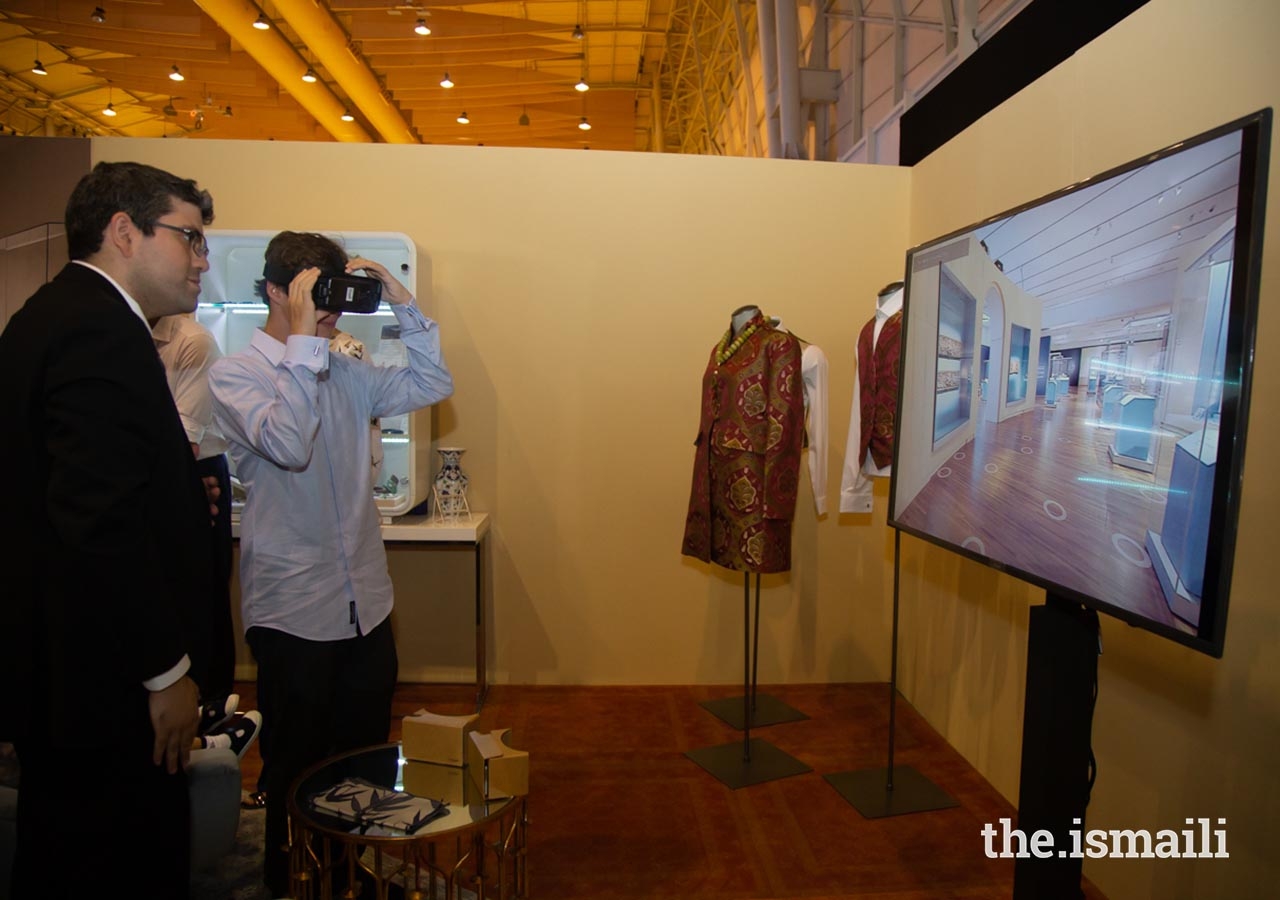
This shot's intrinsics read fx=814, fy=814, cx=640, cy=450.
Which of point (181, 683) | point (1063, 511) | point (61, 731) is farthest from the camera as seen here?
point (1063, 511)

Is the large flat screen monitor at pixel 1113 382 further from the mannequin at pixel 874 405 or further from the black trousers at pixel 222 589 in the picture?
the black trousers at pixel 222 589

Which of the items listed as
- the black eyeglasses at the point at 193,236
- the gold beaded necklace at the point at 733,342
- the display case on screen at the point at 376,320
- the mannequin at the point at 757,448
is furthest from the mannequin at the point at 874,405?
the black eyeglasses at the point at 193,236

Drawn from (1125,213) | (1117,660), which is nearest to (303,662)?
(1125,213)

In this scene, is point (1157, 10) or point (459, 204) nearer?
point (1157, 10)

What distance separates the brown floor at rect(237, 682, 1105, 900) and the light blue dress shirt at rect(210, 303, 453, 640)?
107cm

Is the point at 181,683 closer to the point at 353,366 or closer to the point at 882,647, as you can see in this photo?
the point at 353,366

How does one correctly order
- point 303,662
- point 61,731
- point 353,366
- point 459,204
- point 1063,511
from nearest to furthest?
point 61,731, point 1063,511, point 303,662, point 353,366, point 459,204

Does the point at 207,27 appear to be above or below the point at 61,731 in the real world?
above

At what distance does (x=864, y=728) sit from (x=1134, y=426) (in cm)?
242

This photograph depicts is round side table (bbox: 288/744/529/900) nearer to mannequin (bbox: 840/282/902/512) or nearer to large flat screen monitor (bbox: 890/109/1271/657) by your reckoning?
large flat screen monitor (bbox: 890/109/1271/657)

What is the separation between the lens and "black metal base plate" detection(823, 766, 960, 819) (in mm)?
2762

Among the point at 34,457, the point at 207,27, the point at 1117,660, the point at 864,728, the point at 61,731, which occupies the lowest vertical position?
the point at 864,728

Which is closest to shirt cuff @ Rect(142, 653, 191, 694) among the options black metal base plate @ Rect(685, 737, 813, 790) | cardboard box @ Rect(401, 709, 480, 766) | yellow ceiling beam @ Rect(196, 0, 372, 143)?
cardboard box @ Rect(401, 709, 480, 766)

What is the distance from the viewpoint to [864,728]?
3471mm
